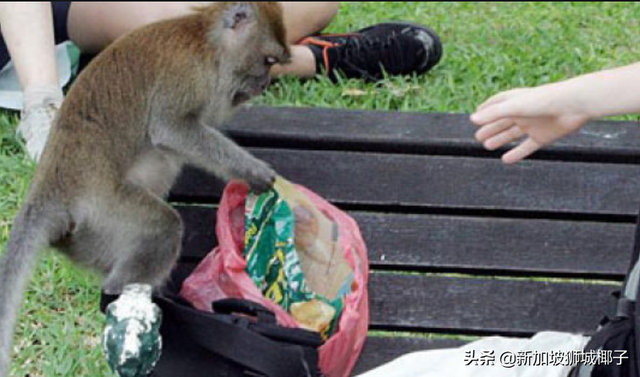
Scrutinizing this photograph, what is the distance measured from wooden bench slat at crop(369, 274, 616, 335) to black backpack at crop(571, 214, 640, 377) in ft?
2.22

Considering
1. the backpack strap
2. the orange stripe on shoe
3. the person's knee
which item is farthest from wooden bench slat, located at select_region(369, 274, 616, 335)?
the person's knee

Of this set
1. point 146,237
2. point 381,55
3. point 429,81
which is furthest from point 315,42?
point 146,237

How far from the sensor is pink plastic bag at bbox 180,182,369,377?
3215 millimetres

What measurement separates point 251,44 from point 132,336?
4.11 ft

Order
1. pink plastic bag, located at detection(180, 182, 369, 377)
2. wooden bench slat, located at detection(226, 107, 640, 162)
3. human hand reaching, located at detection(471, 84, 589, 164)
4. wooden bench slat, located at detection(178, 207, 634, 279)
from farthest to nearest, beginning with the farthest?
wooden bench slat, located at detection(226, 107, 640, 162) → wooden bench slat, located at detection(178, 207, 634, 279) → pink plastic bag, located at detection(180, 182, 369, 377) → human hand reaching, located at detection(471, 84, 589, 164)

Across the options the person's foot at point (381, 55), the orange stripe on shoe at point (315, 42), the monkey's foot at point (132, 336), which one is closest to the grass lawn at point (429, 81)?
the person's foot at point (381, 55)

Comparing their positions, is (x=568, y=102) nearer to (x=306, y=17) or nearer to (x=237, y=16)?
(x=237, y=16)

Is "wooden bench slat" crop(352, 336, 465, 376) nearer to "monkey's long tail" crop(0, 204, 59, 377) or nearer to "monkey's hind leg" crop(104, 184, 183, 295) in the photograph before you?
"monkey's hind leg" crop(104, 184, 183, 295)

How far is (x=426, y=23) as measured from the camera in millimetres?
5406

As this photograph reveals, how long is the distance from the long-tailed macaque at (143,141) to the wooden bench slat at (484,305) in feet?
1.68

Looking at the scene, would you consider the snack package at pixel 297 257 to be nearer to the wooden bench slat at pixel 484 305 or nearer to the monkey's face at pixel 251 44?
the wooden bench slat at pixel 484 305

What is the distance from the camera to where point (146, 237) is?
3.27 m

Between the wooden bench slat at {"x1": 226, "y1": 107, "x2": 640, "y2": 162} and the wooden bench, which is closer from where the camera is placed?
the wooden bench

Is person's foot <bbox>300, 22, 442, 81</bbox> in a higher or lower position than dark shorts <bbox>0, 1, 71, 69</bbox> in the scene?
lower
